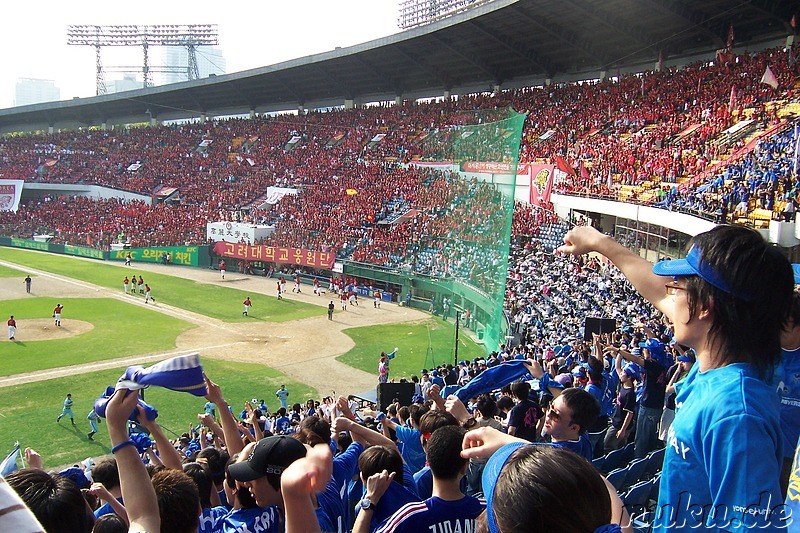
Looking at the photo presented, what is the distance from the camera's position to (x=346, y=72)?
5328 centimetres

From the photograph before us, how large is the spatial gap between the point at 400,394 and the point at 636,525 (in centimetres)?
845

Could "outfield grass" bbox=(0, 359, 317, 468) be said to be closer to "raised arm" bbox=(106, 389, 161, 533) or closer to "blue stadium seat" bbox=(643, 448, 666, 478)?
"blue stadium seat" bbox=(643, 448, 666, 478)

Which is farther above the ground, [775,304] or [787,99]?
[787,99]

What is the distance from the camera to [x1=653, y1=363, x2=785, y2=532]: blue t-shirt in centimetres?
194

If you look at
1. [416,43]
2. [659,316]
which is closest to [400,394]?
[659,316]

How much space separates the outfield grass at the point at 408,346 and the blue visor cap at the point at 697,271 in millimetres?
17434

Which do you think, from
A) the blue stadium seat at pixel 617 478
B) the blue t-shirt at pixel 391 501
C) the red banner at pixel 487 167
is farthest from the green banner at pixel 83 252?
the blue t-shirt at pixel 391 501

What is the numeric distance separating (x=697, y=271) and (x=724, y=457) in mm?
679

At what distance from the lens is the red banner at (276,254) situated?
123ft

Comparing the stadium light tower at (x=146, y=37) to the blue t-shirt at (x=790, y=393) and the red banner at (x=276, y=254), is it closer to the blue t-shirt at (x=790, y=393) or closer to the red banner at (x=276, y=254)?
the red banner at (x=276, y=254)

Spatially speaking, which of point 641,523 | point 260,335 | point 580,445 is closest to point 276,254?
point 260,335

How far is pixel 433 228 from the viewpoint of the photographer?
24094mm

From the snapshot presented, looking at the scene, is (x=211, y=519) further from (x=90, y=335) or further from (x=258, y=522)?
(x=90, y=335)

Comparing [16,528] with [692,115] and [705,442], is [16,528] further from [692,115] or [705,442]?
[692,115]
